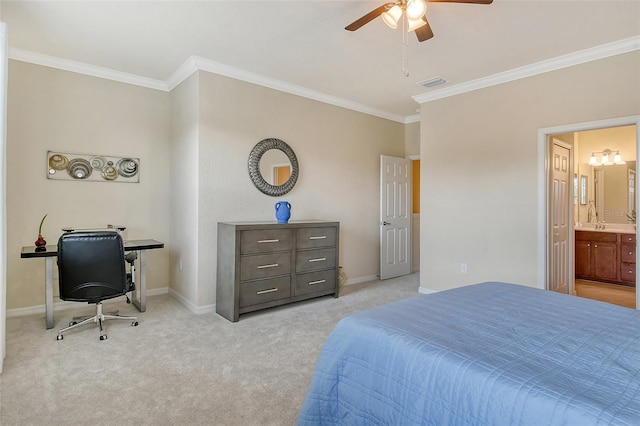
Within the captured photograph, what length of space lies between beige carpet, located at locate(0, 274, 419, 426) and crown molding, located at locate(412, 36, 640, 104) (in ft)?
10.2

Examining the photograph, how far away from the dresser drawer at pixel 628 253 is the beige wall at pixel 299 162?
350 centimetres

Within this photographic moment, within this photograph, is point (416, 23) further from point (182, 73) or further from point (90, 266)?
point (90, 266)

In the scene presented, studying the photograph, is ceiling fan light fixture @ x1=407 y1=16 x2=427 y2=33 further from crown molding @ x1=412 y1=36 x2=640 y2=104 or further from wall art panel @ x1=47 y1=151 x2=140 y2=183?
wall art panel @ x1=47 y1=151 x2=140 y2=183

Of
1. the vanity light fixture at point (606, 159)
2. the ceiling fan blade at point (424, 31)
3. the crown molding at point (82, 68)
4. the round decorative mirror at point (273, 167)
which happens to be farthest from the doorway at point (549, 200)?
the crown molding at point (82, 68)

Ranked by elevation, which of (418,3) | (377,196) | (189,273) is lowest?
(189,273)

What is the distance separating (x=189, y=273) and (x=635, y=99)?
4.77 metres

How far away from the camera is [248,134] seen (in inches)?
164

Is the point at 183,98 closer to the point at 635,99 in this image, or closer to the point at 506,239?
the point at 506,239

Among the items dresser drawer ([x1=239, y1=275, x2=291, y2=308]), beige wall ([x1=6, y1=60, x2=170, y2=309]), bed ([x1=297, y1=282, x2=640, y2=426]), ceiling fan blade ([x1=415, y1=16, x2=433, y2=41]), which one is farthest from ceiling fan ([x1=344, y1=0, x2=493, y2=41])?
beige wall ([x1=6, y1=60, x2=170, y2=309])

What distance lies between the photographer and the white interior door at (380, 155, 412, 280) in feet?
18.5

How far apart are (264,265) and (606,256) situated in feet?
16.6

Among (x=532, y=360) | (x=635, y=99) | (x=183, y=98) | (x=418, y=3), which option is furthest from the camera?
(x=183, y=98)

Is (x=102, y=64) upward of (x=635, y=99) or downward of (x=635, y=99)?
upward

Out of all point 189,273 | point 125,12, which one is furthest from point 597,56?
point 189,273
